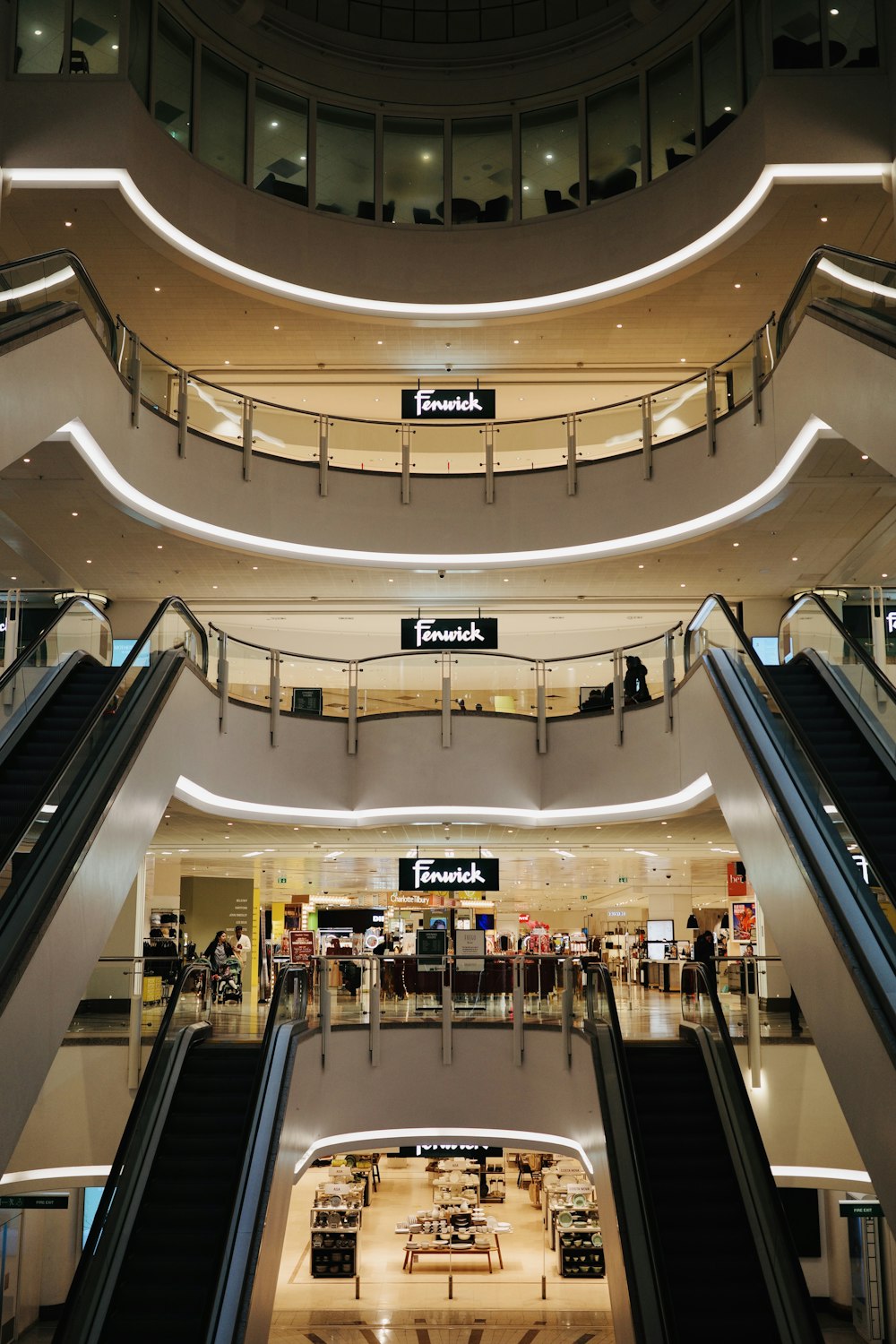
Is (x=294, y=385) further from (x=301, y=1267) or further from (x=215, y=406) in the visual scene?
(x=301, y=1267)

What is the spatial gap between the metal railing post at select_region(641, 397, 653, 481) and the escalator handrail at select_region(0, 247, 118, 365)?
6.63 m

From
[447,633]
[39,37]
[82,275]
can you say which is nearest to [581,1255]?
[447,633]

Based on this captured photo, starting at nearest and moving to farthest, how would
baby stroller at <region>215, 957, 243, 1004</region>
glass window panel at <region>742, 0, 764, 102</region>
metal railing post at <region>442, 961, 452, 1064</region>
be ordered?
baby stroller at <region>215, 957, 243, 1004</region> < metal railing post at <region>442, 961, 452, 1064</region> < glass window panel at <region>742, 0, 764, 102</region>

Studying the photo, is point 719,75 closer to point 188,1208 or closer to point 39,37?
point 39,37

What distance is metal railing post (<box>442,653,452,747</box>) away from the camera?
15609 mm

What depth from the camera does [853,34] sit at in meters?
14.6

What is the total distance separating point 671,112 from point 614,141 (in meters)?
0.97

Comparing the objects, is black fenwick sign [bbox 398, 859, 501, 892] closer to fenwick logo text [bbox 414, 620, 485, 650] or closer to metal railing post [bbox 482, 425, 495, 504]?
fenwick logo text [bbox 414, 620, 485, 650]

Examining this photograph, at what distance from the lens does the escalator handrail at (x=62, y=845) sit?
6.40 meters

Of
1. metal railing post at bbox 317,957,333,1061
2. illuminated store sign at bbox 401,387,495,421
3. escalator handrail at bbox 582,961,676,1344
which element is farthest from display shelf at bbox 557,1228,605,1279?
illuminated store sign at bbox 401,387,495,421

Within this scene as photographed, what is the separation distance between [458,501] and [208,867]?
13.3 metres

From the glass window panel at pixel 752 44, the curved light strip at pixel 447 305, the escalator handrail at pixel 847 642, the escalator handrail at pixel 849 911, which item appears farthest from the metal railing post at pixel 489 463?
the escalator handrail at pixel 849 911

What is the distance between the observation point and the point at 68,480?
42.8 ft

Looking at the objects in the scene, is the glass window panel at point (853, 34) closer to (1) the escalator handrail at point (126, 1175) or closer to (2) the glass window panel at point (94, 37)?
(2) the glass window panel at point (94, 37)
